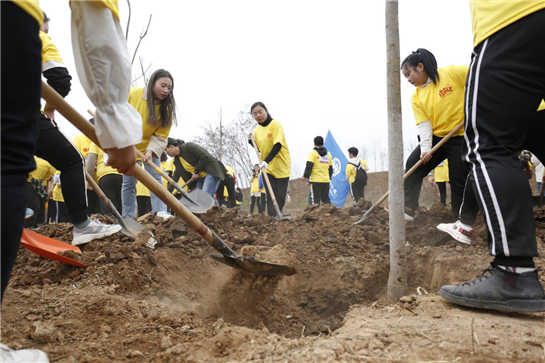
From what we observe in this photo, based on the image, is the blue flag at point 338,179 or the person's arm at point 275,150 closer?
the person's arm at point 275,150

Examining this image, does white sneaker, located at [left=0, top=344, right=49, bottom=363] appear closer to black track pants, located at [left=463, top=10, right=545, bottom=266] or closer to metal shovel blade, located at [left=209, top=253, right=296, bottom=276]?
metal shovel blade, located at [left=209, top=253, right=296, bottom=276]

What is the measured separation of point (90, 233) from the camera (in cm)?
314

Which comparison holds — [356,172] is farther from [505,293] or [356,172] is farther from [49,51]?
[505,293]

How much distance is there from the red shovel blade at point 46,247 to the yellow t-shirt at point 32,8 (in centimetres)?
188

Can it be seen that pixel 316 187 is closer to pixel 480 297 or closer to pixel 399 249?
pixel 399 249

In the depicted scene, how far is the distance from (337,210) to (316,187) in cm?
379

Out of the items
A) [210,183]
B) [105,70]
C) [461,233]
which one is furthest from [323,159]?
[105,70]

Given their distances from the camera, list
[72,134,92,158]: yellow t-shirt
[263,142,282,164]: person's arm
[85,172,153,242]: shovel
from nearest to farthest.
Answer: [85,172,153,242]: shovel, [72,134,92,158]: yellow t-shirt, [263,142,282,164]: person's arm

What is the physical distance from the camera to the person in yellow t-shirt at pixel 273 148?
21.7ft

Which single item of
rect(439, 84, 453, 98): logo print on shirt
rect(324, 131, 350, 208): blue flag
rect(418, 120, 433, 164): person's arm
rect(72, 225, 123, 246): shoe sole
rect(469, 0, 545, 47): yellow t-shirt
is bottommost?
rect(324, 131, 350, 208): blue flag

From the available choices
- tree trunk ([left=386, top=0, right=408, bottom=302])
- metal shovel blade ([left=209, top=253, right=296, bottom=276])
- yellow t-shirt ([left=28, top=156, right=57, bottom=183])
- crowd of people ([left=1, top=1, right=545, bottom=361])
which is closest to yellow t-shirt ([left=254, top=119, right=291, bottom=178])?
yellow t-shirt ([left=28, top=156, right=57, bottom=183])

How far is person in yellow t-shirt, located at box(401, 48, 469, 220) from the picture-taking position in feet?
13.2

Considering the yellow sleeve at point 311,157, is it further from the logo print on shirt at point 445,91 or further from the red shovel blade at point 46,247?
the red shovel blade at point 46,247

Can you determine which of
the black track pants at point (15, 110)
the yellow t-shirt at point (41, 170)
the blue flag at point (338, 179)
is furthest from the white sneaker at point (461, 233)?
the blue flag at point (338, 179)
